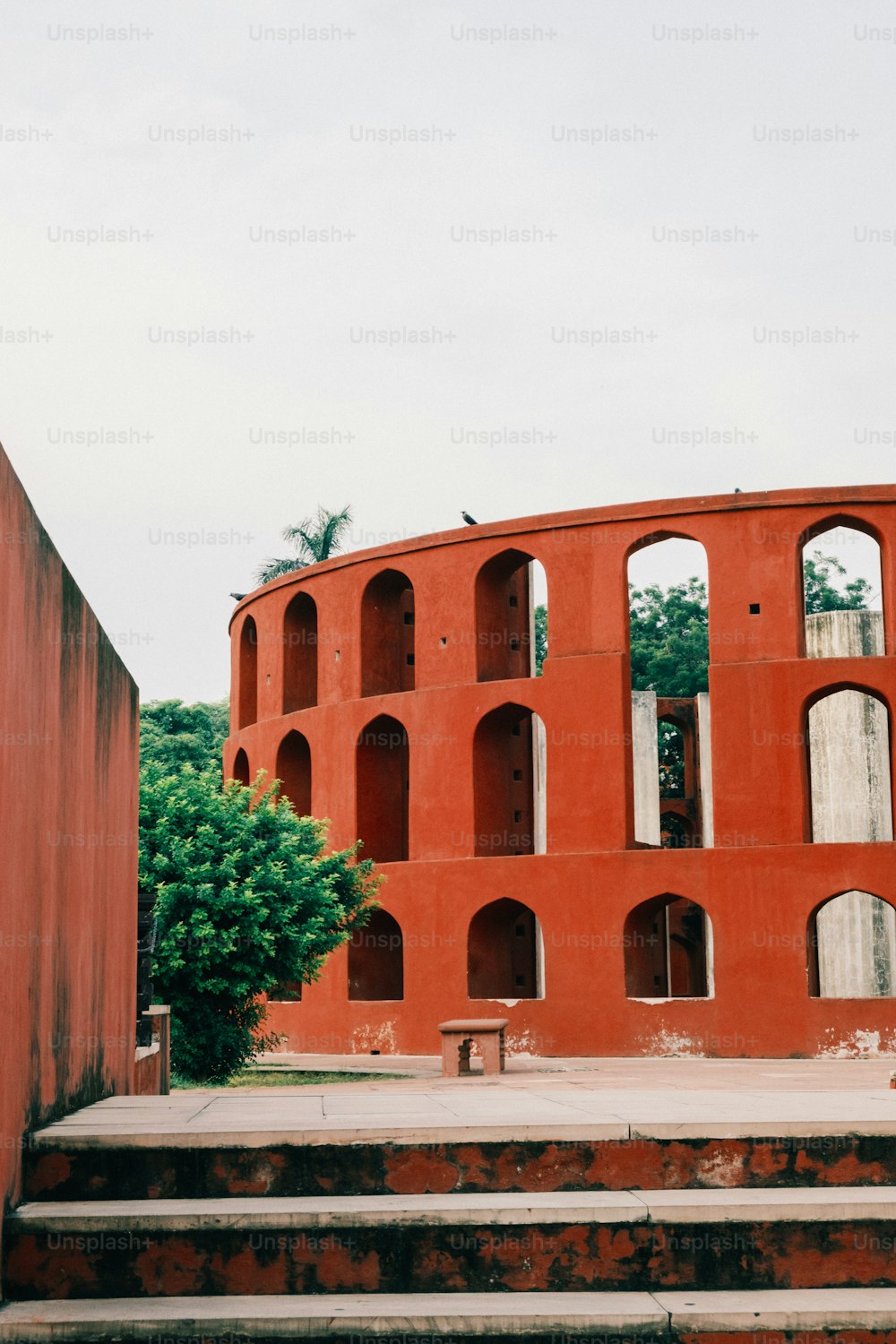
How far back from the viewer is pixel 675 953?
92.0 ft

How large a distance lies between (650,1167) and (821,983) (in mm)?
19742

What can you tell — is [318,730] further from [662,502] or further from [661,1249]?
[661,1249]

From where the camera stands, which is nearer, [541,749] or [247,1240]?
[247,1240]

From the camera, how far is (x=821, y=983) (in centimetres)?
2298

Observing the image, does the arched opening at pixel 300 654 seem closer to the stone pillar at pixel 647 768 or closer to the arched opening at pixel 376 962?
the arched opening at pixel 376 962

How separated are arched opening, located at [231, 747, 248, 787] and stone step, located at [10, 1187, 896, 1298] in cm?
2125

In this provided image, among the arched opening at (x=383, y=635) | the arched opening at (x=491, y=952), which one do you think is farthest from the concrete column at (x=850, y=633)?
the arched opening at (x=491, y=952)

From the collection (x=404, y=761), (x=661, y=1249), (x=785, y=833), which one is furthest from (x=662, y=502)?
(x=661, y=1249)

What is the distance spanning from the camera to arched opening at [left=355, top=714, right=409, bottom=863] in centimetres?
2159

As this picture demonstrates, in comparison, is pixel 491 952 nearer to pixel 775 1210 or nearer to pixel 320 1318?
pixel 775 1210

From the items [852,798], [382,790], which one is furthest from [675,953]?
[382,790]

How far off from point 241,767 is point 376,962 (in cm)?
511

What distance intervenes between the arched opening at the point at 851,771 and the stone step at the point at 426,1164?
18.8 meters

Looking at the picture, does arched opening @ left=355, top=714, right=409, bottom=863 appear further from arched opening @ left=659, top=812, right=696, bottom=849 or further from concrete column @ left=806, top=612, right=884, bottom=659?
concrete column @ left=806, top=612, right=884, bottom=659
